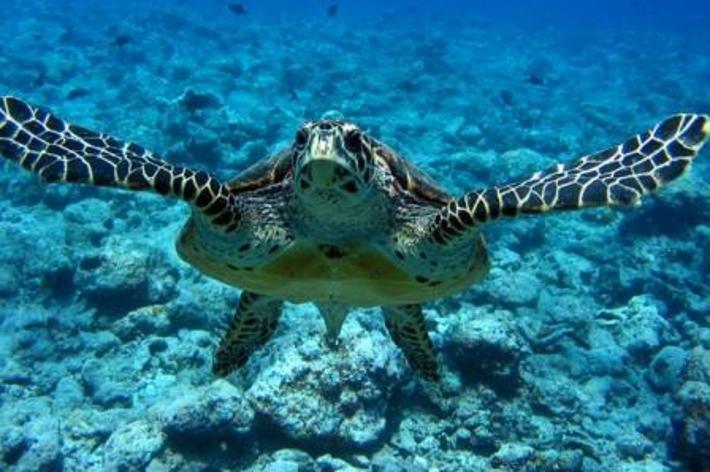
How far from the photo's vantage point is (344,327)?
8.10 meters

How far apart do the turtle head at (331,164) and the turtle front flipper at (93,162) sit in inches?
22.9

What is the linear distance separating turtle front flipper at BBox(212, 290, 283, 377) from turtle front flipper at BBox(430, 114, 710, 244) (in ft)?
9.19

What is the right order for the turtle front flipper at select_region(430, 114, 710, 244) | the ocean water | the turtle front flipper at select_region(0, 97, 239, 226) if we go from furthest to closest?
the ocean water, the turtle front flipper at select_region(0, 97, 239, 226), the turtle front flipper at select_region(430, 114, 710, 244)

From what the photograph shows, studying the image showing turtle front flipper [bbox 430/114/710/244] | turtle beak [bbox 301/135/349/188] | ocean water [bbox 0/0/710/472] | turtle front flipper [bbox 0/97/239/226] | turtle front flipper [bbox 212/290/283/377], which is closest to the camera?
turtle beak [bbox 301/135/349/188]

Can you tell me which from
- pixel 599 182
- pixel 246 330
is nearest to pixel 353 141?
pixel 599 182

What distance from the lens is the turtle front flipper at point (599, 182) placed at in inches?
140

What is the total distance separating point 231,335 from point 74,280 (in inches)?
226

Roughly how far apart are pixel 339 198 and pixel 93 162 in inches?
62.2

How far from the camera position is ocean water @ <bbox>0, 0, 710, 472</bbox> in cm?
747

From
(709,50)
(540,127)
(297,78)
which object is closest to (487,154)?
(540,127)

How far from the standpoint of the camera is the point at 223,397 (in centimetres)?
724

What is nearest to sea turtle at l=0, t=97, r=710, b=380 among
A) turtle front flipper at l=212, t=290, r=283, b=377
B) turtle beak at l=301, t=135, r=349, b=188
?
turtle beak at l=301, t=135, r=349, b=188

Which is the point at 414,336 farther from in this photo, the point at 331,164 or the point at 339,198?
the point at 331,164

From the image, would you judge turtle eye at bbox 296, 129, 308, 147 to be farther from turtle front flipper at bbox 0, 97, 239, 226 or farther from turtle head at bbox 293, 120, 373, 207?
turtle front flipper at bbox 0, 97, 239, 226
